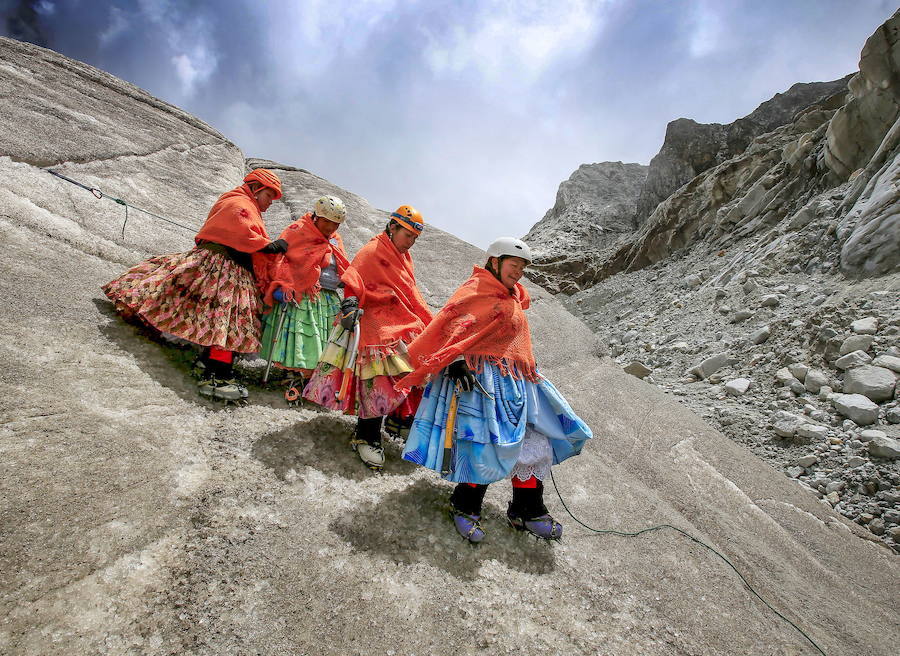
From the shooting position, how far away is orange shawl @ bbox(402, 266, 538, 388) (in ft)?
8.36

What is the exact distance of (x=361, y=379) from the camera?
10.1 feet

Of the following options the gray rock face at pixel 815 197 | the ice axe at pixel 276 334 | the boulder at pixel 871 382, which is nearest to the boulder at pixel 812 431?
the boulder at pixel 871 382

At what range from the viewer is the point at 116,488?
2.04 m

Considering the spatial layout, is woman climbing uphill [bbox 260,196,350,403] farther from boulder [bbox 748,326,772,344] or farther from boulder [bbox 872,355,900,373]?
boulder [bbox 748,326,772,344]

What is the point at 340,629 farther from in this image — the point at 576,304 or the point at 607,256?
the point at 607,256

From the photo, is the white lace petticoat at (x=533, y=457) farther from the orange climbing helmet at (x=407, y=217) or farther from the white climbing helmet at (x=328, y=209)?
the white climbing helmet at (x=328, y=209)

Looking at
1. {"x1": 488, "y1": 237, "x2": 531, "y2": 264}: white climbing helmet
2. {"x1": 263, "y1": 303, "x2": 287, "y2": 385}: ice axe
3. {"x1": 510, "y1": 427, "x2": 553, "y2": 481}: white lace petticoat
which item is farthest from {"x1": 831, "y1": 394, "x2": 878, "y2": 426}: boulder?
{"x1": 263, "y1": 303, "x2": 287, "y2": 385}: ice axe

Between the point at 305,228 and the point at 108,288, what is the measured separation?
5.11 ft

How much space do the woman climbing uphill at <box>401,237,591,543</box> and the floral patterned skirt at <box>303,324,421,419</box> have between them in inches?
17.1

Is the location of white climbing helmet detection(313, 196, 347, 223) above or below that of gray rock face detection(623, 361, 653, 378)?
above

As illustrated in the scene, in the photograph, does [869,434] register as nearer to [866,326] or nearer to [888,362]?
[888,362]

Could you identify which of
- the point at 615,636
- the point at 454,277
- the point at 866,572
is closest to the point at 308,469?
the point at 615,636

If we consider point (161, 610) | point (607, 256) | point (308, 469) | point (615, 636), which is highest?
point (607, 256)

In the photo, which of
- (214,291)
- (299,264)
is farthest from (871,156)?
(214,291)
